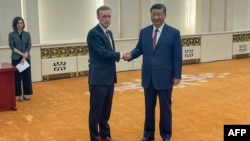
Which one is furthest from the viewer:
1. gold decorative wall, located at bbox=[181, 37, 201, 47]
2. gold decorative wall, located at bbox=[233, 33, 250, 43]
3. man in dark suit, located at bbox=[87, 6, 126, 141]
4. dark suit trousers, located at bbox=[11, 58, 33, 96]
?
gold decorative wall, located at bbox=[233, 33, 250, 43]

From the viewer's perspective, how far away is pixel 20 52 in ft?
22.5

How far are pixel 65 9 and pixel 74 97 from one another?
9.55 ft

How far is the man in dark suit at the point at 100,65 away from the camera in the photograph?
4270 millimetres

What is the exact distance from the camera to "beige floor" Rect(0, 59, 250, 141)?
16.8 ft

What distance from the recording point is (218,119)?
223 inches

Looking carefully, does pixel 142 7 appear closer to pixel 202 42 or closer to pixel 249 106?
pixel 202 42

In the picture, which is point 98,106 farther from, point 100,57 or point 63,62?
point 63,62

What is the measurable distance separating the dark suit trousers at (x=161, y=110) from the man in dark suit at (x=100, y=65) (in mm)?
452

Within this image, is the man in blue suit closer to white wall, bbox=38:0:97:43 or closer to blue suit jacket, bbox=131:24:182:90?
blue suit jacket, bbox=131:24:182:90

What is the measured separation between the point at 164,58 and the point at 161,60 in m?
0.04

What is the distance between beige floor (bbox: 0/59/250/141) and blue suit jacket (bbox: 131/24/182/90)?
0.86 meters

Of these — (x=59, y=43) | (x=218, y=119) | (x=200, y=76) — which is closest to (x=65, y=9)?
(x=59, y=43)

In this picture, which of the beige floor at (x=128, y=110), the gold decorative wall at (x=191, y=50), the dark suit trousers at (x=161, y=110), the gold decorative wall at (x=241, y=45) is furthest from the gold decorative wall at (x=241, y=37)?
the dark suit trousers at (x=161, y=110)

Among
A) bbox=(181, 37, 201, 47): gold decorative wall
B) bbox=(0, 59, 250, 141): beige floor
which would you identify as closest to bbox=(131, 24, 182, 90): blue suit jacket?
bbox=(0, 59, 250, 141): beige floor
